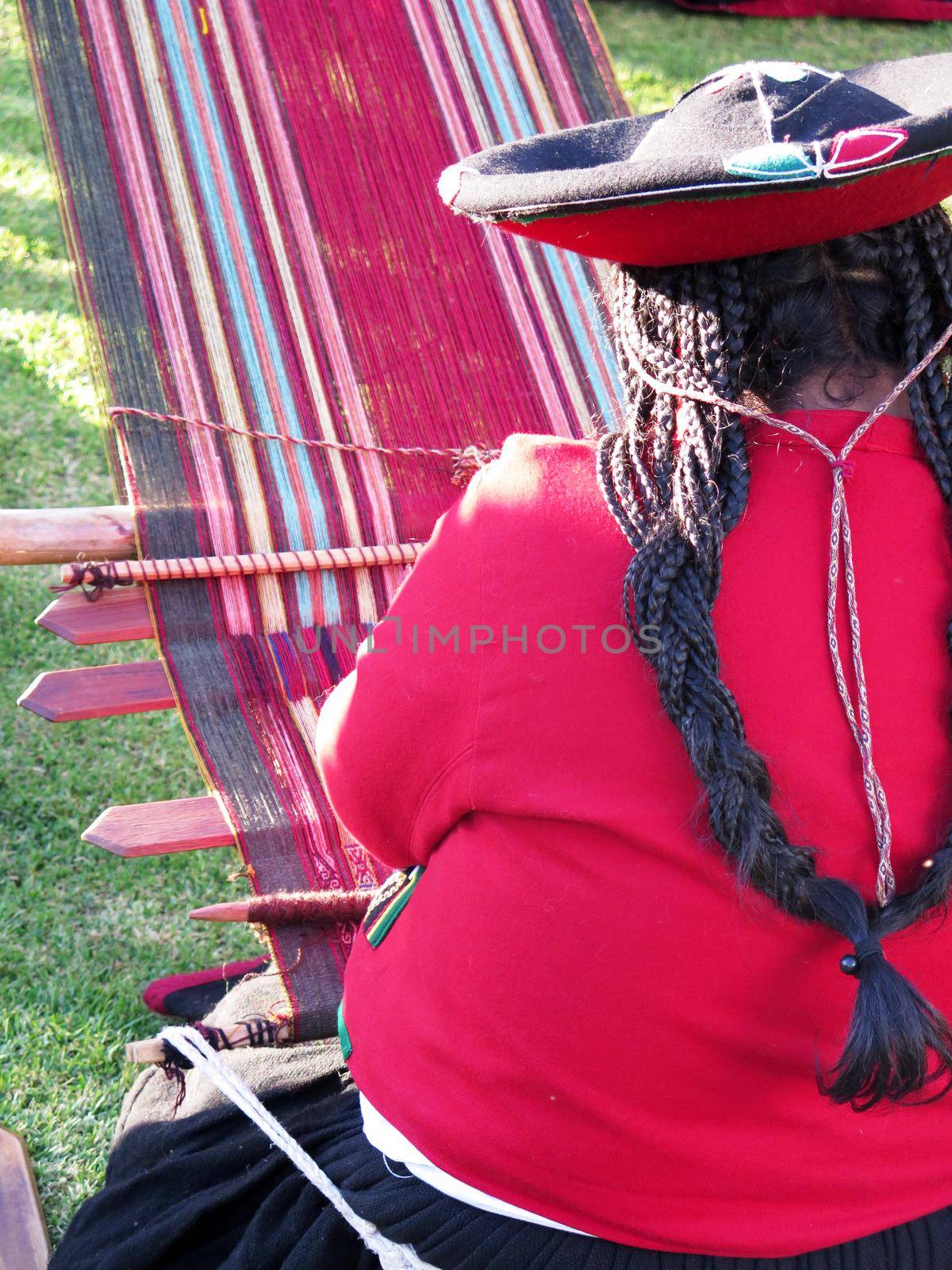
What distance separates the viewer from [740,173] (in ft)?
2.90

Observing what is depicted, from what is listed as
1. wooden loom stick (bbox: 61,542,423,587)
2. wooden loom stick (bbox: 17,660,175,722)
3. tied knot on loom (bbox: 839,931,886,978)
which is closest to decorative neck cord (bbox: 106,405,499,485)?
wooden loom stick (bbox: 61,542,423,587)

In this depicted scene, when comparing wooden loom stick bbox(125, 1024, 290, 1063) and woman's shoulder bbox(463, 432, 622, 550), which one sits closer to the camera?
woman's shoulder bbox(463, 432, 622, 550)

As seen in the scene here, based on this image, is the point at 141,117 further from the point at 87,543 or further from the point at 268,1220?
the point at 268,1220

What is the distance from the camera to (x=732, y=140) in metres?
0.96

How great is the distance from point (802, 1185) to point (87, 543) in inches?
51.0

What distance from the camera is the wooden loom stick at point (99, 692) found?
1.70 m

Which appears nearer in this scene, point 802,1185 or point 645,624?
point 645,624

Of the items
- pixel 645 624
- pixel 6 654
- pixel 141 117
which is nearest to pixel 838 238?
pixel 645 624

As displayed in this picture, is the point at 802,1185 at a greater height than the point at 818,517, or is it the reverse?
the point at 818,517

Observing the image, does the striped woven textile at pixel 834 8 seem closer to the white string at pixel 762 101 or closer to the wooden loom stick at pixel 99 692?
the wooden loom stick at pixel 99 692

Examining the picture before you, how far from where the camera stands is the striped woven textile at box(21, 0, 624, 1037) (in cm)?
182

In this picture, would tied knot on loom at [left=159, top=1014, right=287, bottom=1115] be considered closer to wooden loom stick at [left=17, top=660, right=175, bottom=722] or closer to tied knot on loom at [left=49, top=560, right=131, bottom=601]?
wooden loom stick at [left=17, top=660, right=175, bottom=722]

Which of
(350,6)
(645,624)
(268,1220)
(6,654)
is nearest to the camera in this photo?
(645,624)

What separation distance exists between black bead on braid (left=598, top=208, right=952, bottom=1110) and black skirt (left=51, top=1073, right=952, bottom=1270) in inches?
8.4
